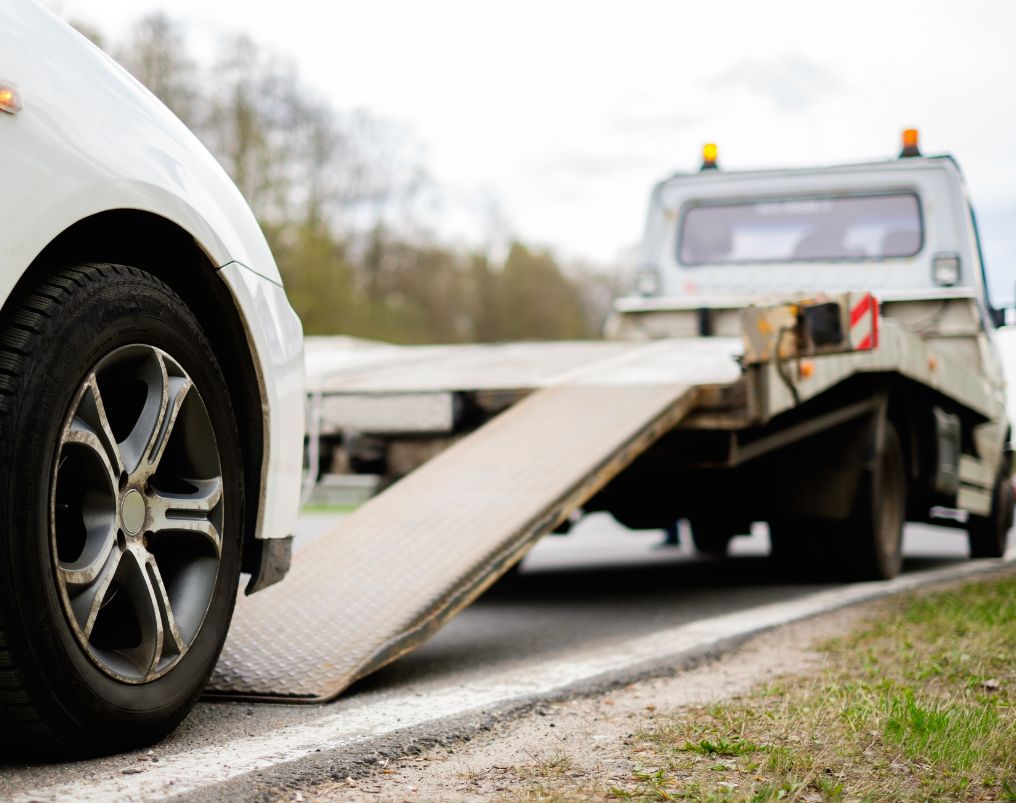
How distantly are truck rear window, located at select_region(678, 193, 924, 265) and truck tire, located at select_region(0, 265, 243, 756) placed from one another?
633 centimetres

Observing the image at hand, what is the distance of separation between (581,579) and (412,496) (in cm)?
332

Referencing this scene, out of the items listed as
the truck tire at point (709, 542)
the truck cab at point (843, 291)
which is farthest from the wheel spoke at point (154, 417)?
the truck tire at point (709, 542)

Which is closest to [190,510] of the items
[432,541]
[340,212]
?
[432,541]

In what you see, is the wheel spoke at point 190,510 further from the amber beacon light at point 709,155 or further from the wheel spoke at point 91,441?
the amber beacon light at point 709,155

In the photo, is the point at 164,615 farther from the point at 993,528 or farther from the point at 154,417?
the point at 993,528

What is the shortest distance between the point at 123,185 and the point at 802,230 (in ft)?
22.2

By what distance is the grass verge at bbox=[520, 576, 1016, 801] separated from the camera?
250 centimetres

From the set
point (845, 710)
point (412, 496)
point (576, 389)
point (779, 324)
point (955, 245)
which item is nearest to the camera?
point (845, 710)

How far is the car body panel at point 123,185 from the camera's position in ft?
7.72

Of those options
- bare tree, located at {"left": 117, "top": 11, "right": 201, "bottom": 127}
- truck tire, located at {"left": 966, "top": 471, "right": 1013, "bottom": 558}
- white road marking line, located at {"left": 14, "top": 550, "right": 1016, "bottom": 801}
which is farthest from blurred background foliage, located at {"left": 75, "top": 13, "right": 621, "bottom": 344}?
white road marking line, located at {"left": 14, "top": 550, "right": 1016, "bottom": 801}

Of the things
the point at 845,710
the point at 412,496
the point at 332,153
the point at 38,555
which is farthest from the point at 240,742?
the point at 332,153

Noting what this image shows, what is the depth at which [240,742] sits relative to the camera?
285cm

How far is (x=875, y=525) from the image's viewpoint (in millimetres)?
6578

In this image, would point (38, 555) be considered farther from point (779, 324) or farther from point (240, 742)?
point (779, 324)
